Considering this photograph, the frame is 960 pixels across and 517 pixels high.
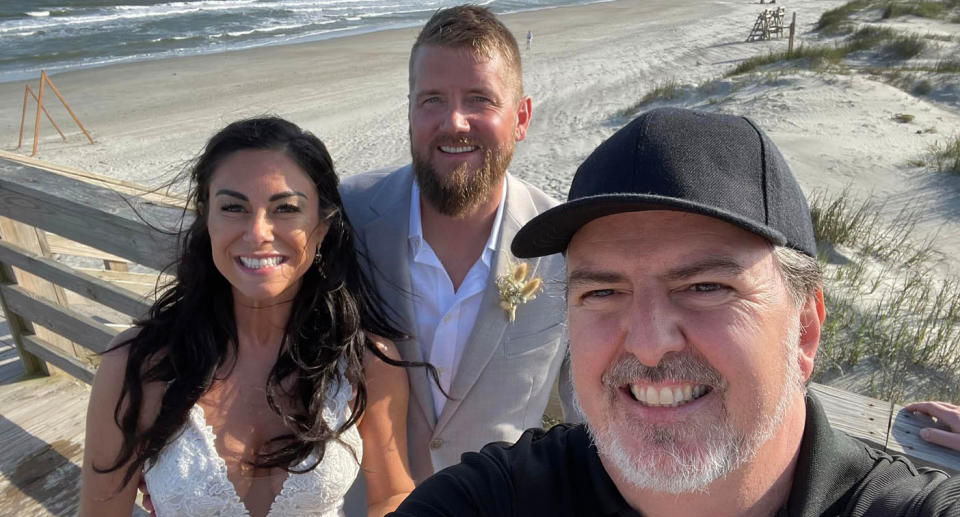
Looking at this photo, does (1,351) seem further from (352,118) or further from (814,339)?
(352,118)

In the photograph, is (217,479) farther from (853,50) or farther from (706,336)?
(853,50)

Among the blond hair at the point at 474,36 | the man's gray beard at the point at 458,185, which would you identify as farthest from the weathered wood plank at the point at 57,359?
the blond hair at the point at 474,36

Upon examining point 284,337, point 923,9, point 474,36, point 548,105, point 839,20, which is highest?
point 474,36

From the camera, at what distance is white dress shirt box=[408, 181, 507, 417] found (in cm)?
261

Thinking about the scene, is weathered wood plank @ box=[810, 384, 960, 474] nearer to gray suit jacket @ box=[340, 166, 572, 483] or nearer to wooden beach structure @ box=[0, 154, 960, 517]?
wooden beach structure @ box=[0, 154, 960, 517]

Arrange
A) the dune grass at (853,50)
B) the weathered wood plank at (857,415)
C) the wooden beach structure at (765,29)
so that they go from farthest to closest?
the wooden beach structure at (765,29), the dune grass at (853,50), the weathered wood plank at (857,415)

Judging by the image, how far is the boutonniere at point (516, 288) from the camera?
2.55 metres

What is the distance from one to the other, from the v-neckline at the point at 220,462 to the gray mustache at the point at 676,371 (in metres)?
1.39

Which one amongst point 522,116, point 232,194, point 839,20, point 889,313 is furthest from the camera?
point 839,20

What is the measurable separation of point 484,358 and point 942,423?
1.39 m

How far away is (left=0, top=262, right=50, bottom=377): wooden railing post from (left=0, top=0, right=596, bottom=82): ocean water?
20.8m

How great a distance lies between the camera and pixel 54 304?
12.6ft

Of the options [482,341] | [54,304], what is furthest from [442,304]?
[54,304]

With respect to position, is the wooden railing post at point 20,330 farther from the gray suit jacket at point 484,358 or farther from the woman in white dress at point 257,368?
the gray suit jacket at point 484,358
